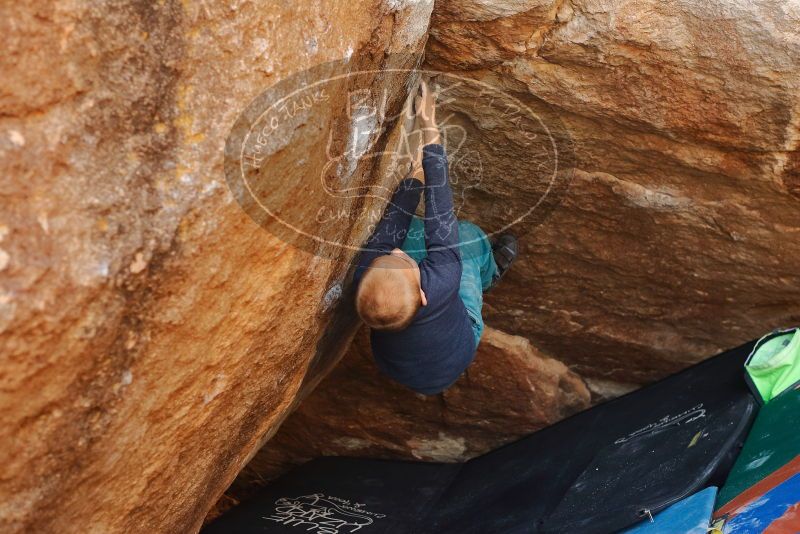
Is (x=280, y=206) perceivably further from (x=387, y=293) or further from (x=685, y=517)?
(x=685, y=517)

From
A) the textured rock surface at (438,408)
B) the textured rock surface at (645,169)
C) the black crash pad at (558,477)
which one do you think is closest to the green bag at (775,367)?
the black crash pad at (558,477)

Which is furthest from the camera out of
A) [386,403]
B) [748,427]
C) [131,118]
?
[386,403]

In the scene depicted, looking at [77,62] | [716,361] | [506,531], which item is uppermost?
[77,62]

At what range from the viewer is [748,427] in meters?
2.81

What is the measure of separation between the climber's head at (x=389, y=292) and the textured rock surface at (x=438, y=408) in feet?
3.21

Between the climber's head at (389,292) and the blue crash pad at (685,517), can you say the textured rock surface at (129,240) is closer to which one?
the climber's head at (389,292)

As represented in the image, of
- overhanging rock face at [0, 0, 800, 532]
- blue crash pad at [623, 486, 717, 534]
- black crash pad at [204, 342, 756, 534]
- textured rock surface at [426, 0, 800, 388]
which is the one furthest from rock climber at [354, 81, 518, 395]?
blue crash pad at [623, 486, 717, 534]

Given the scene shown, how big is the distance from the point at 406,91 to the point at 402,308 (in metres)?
0.61

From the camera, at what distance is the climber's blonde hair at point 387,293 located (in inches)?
96.9

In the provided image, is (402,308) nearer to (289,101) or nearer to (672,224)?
(289,101)

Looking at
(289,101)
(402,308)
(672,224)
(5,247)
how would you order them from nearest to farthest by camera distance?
(5,247) < (289,101) < (402,308) < (672,224)

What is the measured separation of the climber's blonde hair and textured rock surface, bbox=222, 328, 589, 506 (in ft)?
3.23

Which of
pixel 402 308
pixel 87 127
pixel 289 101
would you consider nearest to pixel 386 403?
pixel 402 308
